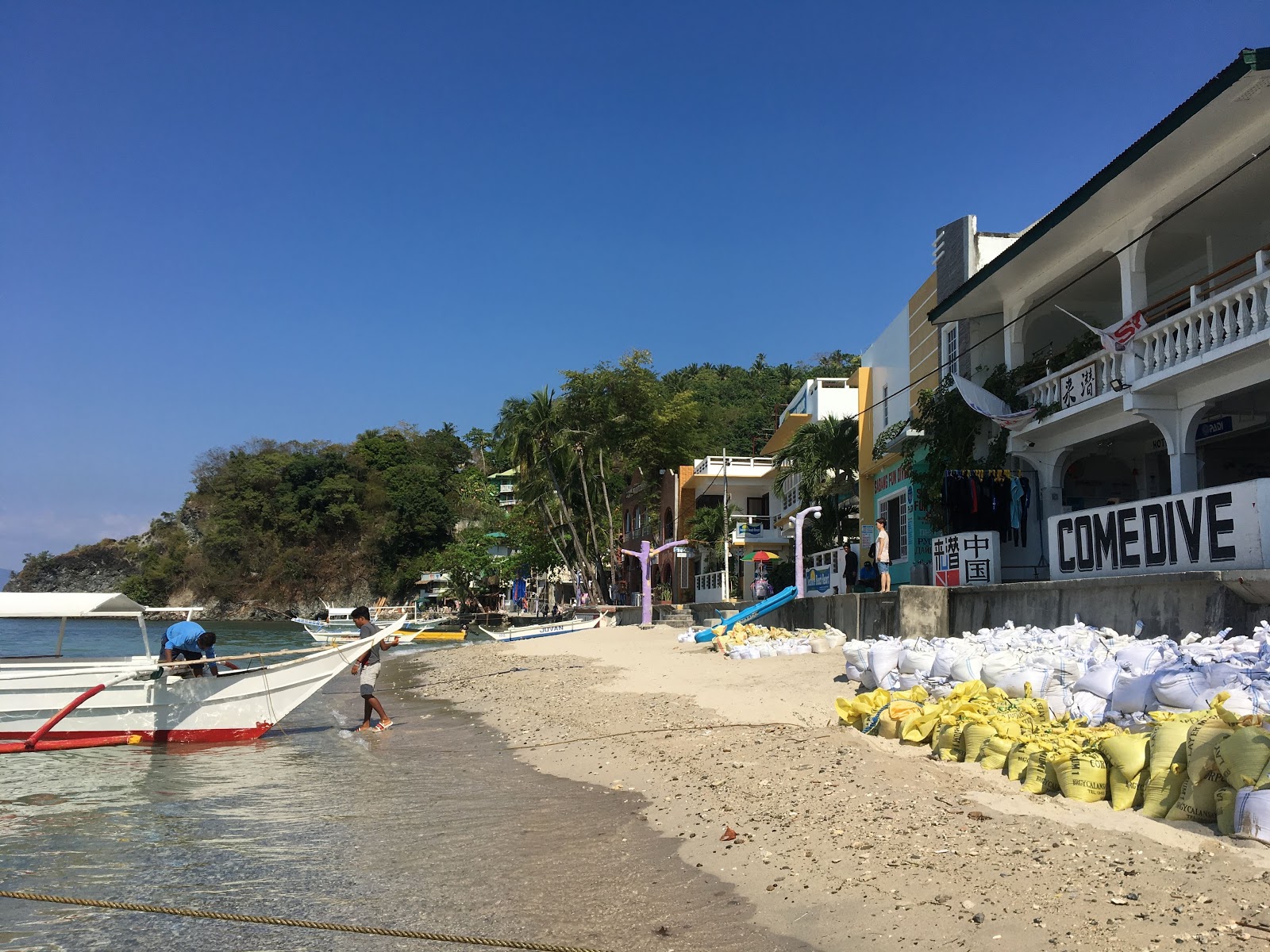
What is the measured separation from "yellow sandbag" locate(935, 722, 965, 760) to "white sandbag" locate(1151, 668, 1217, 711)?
1379mm

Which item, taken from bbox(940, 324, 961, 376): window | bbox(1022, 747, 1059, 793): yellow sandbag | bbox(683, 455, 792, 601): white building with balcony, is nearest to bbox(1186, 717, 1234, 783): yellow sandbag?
bbox(1022, 747, 1059, 793): yellow sandbag

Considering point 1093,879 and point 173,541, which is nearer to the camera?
point 1093,879

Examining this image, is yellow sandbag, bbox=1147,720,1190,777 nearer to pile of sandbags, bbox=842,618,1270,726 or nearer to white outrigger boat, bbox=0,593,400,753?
pile of sandbags, bbox=842,618,1270,726

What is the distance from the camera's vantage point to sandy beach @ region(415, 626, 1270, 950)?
4.21 metres

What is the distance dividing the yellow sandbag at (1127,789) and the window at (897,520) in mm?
16046

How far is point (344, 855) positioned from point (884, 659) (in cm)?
590

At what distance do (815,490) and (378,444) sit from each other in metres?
66.8

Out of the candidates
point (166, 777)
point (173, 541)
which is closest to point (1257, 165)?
point (166, 777)

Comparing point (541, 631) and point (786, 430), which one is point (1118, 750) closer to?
point (786, 430)

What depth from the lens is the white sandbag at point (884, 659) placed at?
10109 mm

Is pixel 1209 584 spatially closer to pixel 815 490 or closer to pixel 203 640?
pixel 203 640

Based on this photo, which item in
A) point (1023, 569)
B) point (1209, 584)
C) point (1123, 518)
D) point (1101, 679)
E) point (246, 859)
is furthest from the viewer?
point (1023, 569)

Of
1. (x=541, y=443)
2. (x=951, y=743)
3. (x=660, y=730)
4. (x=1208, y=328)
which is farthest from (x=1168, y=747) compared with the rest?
(x=541, y=443)

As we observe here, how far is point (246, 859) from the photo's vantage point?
6512 millimetres
